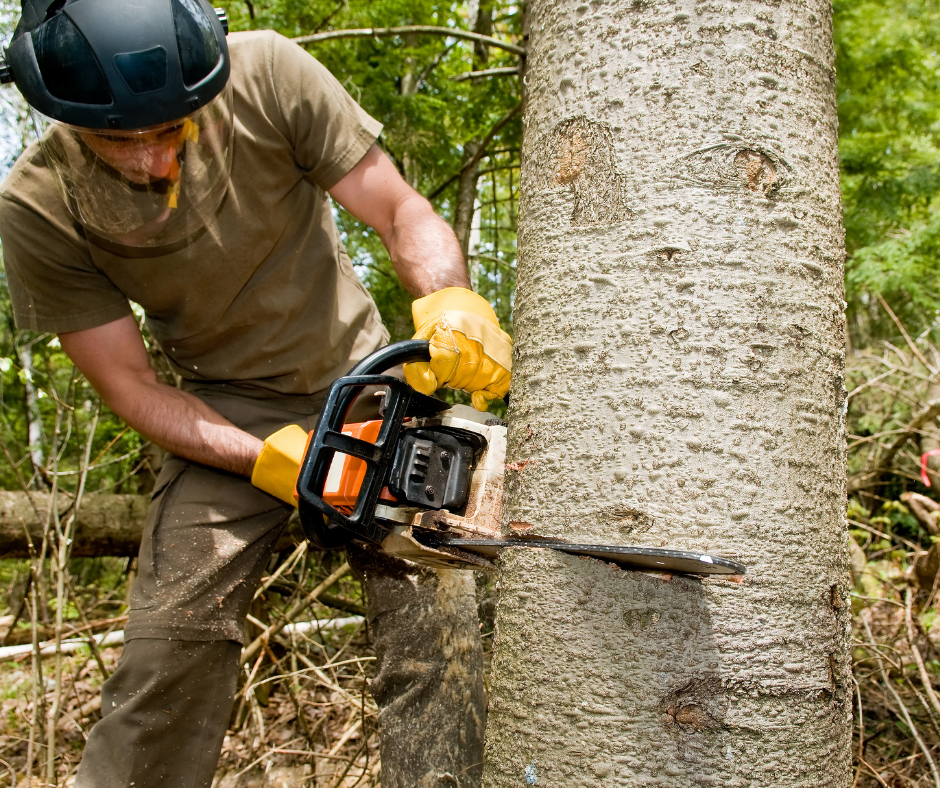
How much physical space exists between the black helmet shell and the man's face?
2.7 inches

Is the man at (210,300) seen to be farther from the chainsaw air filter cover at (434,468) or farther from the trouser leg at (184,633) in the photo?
the chainsaw air filter cover at (434,468)

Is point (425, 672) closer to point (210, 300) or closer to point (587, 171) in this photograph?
point (210, 300)

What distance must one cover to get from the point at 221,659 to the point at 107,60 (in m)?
1.61

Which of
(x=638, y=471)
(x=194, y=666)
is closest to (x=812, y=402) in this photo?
(x=638, y=471)

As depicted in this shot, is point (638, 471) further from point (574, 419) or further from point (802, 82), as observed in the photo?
point (802, 82)

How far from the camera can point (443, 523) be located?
4.60ft

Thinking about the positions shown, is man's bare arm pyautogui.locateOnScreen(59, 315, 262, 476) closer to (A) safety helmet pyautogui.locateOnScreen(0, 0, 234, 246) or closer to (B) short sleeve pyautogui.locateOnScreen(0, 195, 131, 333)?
(B) short sleeve pyautogui.locateOnScreen(0, 195, 131, 333)

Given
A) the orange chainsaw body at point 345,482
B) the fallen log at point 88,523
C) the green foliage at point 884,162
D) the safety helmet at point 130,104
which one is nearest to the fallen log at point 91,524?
the fallen log at point 88,523

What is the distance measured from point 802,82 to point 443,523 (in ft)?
3.10

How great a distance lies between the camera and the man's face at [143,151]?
1795mm

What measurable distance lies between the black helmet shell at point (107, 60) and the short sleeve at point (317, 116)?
1.23ft

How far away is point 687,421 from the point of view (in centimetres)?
89

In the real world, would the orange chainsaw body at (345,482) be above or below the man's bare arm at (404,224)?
below

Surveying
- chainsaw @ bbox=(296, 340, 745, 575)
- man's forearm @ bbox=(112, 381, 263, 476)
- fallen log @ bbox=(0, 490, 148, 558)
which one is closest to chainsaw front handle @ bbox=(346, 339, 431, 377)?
chainsaw @ bbox=(296, 340, 745, 575)
